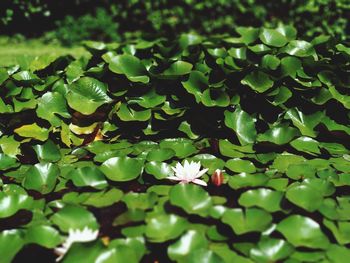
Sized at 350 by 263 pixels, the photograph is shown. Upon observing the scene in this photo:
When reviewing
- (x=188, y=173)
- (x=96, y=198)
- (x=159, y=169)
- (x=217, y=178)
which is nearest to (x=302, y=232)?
(x=217, y=178)

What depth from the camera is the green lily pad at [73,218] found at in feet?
5.74

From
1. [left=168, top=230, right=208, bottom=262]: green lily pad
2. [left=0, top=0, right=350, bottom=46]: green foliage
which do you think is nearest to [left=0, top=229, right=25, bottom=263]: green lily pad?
[left=168, top=230, right=208, bottom=262]: green lily pad

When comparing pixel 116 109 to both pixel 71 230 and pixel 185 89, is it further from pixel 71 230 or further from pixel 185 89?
pixel 71 230

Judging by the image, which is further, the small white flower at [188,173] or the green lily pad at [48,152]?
the green lily pad at [48,152]

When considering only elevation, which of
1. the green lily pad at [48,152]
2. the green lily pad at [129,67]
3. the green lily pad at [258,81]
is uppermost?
the green lily pad at [129,67]

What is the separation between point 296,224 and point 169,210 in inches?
18.8

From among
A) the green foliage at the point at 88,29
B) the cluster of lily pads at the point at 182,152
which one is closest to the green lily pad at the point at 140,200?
the cluster of lily pads at the point at 182,152

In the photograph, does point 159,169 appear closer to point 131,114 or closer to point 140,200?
point 140,200

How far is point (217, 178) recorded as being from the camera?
209cm

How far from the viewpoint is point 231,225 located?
1.73m

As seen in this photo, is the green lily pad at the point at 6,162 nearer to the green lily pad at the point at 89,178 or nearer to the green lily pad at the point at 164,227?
the green lily pad at the point at 89,178

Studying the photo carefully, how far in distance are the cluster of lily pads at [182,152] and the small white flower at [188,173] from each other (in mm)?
54

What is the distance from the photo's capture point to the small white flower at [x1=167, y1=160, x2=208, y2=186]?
2100mm

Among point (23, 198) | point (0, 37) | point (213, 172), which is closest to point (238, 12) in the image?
point (0, 37)
